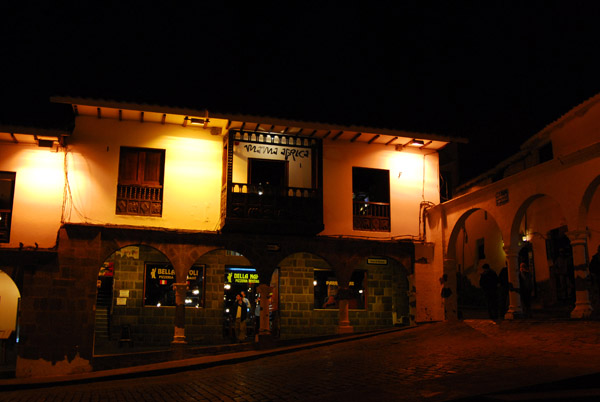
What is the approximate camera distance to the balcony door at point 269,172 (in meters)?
17.4

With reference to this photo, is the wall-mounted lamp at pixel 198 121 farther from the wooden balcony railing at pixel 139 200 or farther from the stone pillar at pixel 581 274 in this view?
the stone pillar at pixel 581 274

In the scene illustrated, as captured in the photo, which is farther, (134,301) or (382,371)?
(134,301)

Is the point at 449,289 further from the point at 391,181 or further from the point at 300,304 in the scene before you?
the point at 300,304

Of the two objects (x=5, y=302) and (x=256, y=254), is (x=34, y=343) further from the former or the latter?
(x=256, y=254)

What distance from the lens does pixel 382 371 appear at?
372 inches

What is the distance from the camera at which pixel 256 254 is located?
16.8 metres

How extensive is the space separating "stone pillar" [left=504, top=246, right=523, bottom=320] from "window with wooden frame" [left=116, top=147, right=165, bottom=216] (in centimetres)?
963

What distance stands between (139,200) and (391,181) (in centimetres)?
793

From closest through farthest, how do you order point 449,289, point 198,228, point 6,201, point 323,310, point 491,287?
point 491,287 < point 6,201 < point 198,228 < point 449,289 < point 323,310

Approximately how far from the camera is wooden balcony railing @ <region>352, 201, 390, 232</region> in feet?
59.3

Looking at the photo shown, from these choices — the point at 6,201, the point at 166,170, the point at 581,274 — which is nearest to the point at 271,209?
the point at 166,170

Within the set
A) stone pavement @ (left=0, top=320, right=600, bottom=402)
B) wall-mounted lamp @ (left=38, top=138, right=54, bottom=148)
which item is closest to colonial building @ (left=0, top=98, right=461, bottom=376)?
wall-mounted lamp @ (left=38, top=138, right=54, bottom=148)

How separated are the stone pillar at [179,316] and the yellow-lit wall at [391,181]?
15.3ft

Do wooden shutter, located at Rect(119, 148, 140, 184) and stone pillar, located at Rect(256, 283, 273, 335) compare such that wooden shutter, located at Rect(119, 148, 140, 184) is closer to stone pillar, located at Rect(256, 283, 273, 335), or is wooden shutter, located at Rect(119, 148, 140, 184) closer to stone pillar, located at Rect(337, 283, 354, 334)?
stone pillar, located at Rect(256, 283, 273, 335)
